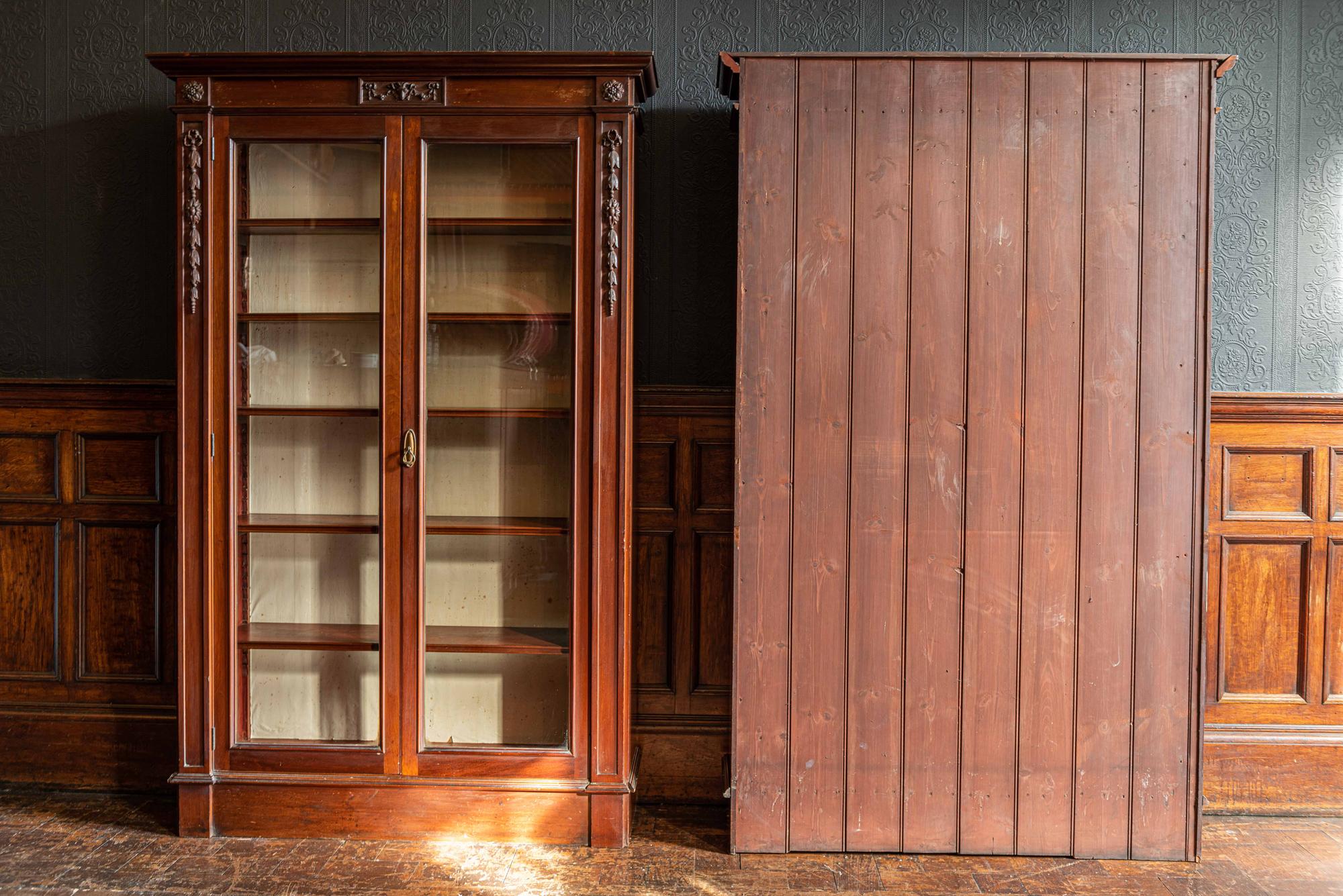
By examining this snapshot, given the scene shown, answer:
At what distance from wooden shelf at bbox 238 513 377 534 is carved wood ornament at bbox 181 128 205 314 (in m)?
0.58

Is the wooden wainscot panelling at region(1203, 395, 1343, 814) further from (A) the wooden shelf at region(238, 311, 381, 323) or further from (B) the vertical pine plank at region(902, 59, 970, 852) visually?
(A) the wooden shelf at region(238, 311, 381, 323)

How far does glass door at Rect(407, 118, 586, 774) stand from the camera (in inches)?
92.9

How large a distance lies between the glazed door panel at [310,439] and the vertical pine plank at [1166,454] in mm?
1934

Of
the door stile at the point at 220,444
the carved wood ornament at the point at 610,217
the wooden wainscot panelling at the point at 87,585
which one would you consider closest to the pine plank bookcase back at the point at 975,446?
the carved wood ornament at the point at 610,217

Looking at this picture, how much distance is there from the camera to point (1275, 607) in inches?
106

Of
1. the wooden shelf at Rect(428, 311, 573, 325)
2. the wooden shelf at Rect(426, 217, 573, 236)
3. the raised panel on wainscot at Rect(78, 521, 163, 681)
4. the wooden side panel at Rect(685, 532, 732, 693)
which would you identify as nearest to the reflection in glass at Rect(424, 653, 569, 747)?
the wooden side panel at Rect(685, 532, 732, 693)

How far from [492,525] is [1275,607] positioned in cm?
234

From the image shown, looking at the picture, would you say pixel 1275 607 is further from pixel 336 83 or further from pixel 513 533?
pixel 336 83

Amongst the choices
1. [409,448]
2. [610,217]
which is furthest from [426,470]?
[610,217]

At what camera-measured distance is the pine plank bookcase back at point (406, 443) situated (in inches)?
91.6

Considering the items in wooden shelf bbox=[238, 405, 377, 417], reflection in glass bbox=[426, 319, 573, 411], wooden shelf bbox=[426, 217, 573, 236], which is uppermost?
wooden shelf bbox=[426, 217, 573, 236]

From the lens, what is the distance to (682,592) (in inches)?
107

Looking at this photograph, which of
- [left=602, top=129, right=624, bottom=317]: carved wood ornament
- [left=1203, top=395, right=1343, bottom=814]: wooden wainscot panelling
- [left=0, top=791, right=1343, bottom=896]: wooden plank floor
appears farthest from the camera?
[left=1203, top=395, right=1343, bottom=814]: wooden wainscot panelling

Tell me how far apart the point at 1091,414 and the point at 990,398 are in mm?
261
